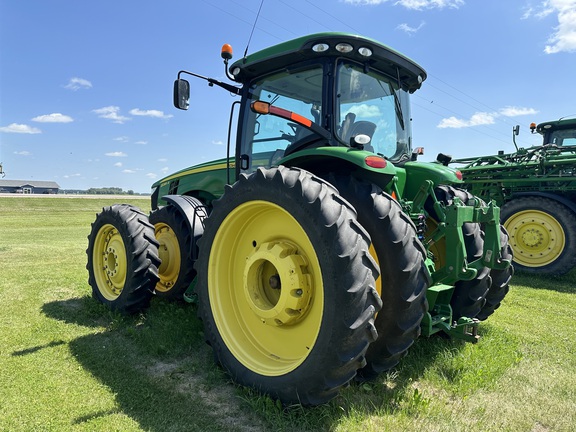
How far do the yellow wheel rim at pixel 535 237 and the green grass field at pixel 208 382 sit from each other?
3.10 metres

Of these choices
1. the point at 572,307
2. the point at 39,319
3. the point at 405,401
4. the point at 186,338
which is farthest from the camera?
the point at 572,307

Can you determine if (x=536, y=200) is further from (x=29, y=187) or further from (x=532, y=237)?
(x=29, y=187)

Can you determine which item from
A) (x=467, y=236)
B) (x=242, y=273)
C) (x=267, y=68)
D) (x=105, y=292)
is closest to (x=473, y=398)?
(x=467, y=236)

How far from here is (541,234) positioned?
745 centimetres

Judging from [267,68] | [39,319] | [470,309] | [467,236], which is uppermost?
[267,68]

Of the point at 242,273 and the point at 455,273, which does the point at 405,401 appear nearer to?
the point at 455,273

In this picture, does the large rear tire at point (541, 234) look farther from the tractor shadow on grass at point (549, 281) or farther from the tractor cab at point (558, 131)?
the tractor cab at point (558, 131)

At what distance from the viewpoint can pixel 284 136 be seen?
3.71m

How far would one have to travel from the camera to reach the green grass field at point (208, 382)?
2.43m

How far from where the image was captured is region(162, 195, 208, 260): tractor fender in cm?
422

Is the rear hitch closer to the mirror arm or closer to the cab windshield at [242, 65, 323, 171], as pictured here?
the cab windshield at [242, 65, 323, 171]

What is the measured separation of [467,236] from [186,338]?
2.60 metres

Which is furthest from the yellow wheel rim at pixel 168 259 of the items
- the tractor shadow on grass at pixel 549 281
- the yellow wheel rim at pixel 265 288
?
the tractor shadow on grass at pixel 549 281

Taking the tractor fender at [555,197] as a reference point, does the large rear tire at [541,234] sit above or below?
below
